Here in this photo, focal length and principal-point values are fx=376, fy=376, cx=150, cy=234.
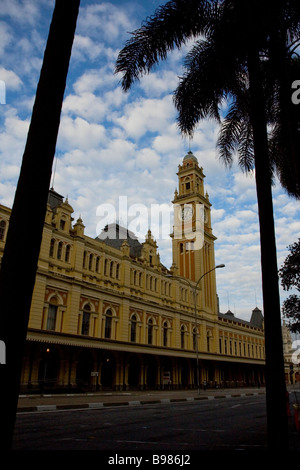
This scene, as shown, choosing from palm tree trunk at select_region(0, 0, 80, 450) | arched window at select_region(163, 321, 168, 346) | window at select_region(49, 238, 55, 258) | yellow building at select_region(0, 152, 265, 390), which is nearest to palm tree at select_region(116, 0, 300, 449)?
palm tree trunk at select_region(0, 0, 80, 450)

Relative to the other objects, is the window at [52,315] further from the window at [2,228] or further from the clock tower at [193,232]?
the clock tower at [193,232]

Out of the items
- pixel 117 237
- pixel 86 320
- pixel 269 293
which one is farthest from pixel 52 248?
pixel 269 293

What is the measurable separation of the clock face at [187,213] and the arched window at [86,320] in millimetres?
27639

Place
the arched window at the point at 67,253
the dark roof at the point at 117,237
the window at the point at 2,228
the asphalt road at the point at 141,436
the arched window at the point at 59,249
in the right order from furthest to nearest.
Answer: the dark roof at the point at 117,237
the arched window at the point at 67,253
the arched window at the point at 59,249
the window at the point at 2,228
the asphalt road at the point at 141,436

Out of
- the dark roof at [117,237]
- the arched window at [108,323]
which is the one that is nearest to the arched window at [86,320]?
the arched window at [108,323]

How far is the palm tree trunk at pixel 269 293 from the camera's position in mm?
6523

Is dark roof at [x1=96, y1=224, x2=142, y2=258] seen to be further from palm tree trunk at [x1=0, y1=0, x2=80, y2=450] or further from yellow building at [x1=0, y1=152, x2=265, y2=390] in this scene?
palm tree trunk at [x1=0, y1=0, x2=80, y2=450]

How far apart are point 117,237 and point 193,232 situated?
48.8ft

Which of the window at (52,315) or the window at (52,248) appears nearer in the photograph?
the window at (52,315)
